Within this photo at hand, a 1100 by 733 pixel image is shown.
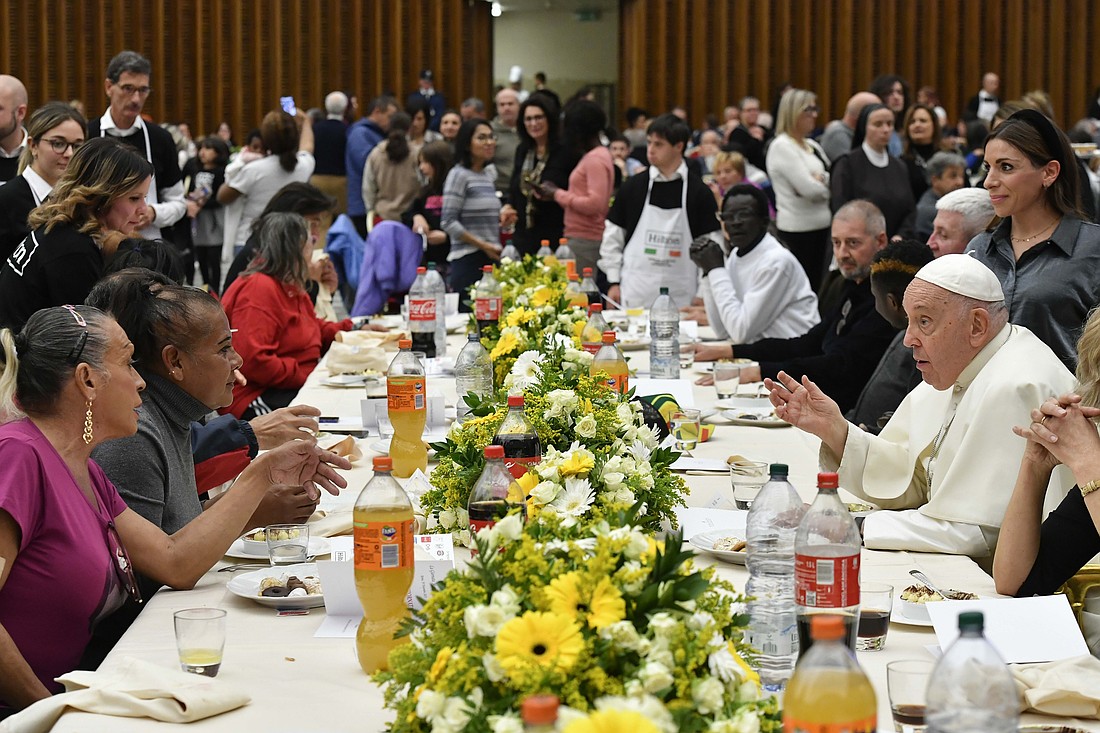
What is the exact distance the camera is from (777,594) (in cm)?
192

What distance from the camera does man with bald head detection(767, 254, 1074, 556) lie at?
2635 mm

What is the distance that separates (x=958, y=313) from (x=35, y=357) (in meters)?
1.87

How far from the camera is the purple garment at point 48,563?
2164mm

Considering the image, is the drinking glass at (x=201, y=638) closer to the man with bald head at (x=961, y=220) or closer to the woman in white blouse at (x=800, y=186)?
the man with bald head at (x=961, y=220)

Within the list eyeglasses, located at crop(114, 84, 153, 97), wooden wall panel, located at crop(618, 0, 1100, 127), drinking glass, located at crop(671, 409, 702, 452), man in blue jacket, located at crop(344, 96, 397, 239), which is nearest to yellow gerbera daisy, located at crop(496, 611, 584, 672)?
drinking glass, located at crop(671, 409, 702, 452)

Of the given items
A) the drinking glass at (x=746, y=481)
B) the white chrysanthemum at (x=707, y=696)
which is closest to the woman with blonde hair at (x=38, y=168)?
the drinking glass at (x=746, y=481)

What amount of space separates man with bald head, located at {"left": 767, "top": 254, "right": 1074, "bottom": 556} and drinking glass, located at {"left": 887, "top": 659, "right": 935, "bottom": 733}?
0.97 metres

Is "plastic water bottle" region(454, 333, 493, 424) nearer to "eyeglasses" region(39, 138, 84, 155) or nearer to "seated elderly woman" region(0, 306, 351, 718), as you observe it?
"seated elderly woman" region(0, 306, 351, 718)

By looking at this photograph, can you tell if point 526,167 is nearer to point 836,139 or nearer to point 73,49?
point 836,139

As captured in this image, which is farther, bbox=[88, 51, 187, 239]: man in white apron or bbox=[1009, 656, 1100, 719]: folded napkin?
bbox=[88, 51, 187, 239]: man in white apron

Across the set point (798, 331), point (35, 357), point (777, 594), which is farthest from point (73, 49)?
point (777, 594)

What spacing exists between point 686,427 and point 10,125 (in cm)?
328

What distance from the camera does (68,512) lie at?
2.23m

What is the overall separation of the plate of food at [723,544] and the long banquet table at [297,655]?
0.8 inches
